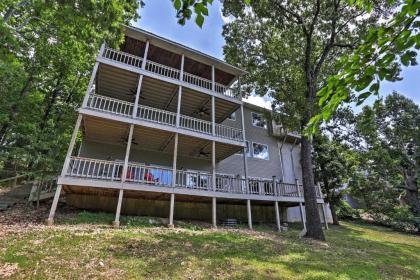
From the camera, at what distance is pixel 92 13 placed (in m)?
7.16

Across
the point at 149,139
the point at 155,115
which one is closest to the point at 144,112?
the point at 155,115

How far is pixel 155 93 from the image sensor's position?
15.6m

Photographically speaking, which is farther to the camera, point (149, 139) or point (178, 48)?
point (178, 48)

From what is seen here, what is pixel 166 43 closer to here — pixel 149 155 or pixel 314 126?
pixel 149 155

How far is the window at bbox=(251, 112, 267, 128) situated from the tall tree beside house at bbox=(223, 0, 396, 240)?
10.5 ft

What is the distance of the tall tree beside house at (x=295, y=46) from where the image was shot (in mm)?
14594

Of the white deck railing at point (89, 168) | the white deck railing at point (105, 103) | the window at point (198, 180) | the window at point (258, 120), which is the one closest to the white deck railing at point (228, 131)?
the window at point (198, 180)

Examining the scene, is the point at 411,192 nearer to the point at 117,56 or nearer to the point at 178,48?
the point at 178,48

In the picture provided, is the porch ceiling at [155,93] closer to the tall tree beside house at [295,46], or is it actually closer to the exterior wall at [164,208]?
the tall tree beside house at [295,46]

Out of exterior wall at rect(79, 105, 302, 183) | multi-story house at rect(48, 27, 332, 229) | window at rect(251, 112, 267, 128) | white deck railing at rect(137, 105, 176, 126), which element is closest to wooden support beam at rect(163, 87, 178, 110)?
multi-story house at rect(48, 27, 332, 229)

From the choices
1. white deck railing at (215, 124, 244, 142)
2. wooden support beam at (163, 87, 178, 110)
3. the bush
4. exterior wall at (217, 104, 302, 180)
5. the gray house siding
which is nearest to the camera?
wooden support beam at (163, 87, 178, 110)

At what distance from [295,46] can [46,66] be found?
1865cm

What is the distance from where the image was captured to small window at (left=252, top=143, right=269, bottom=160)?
2019 cm

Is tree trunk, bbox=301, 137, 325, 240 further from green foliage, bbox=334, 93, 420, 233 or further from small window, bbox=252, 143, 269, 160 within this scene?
green foliage, bbox=334, 93, 420, 233
